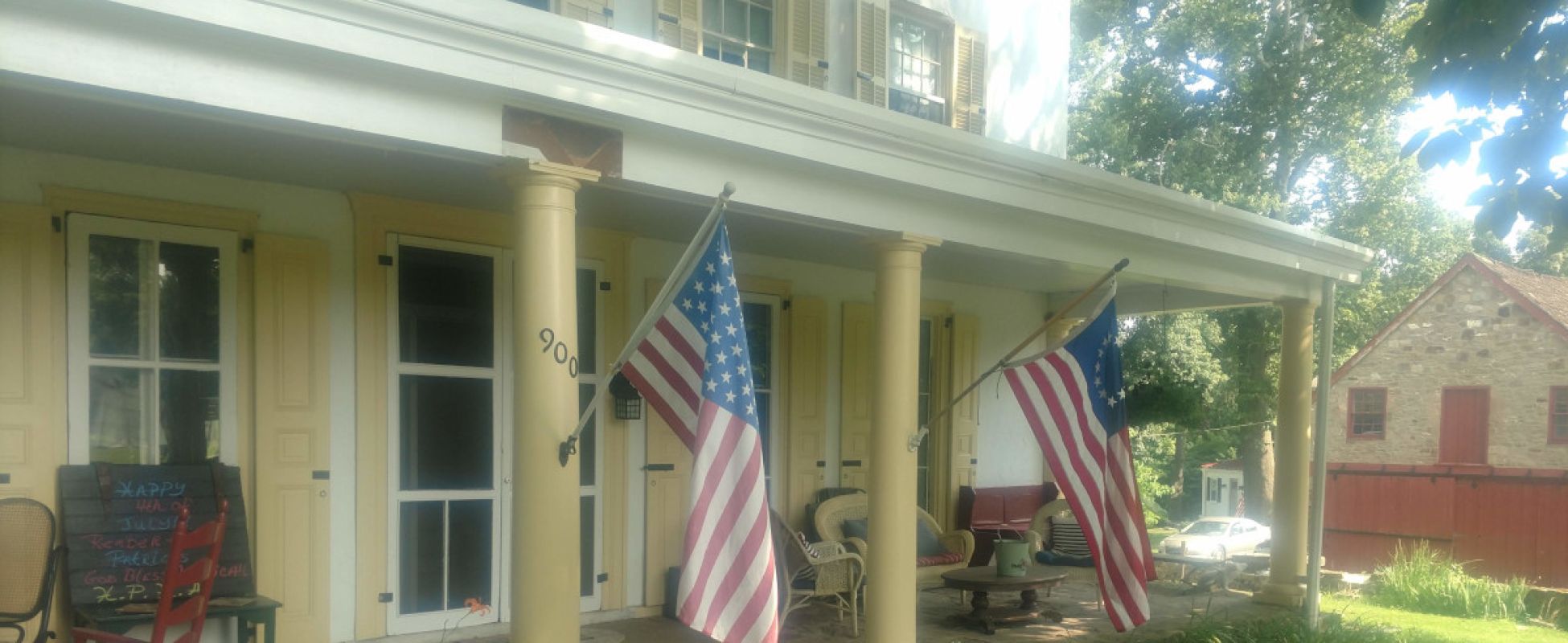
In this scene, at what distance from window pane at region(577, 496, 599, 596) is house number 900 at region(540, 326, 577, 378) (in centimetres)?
255

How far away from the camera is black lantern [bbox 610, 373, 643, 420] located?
21.7 feet

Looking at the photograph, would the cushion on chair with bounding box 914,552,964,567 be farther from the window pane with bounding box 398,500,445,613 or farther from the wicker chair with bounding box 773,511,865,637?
the window pane with bounding box 398,500,445,613

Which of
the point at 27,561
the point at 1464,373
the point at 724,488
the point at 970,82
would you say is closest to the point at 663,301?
the point at 724,488

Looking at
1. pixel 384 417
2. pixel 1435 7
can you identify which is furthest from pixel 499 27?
Result: pixel 1435 7

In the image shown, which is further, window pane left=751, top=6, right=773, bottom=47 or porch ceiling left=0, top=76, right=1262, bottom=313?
window pane left=751, top=6, right=773, bottom=47

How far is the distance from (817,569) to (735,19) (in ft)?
12.2

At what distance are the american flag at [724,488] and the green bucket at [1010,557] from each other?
10.1 ft

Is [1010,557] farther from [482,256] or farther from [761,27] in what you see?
[761,27]

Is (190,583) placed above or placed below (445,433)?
below

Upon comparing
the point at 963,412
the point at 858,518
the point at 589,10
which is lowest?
the point at 858,518

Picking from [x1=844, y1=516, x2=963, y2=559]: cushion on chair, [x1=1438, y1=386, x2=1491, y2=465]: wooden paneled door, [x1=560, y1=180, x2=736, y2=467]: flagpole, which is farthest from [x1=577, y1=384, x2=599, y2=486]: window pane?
[x1=1438, y1=386, x2=1491, y2=465]: wooden paneled door

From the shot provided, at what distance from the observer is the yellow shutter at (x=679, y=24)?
6555 mm

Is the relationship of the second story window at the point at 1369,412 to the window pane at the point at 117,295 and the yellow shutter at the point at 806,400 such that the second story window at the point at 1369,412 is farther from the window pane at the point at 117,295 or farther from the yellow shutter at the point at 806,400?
the window pane at the point at 117,295

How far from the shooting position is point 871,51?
784 cm
